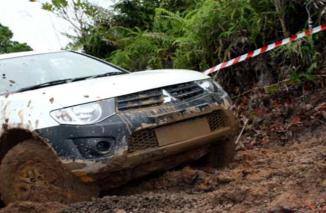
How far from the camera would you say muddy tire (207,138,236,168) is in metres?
5.31

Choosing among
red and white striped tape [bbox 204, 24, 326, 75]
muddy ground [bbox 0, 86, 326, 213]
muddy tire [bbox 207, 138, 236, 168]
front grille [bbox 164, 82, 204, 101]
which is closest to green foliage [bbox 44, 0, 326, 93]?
red and white striped tape [bbox 204, 24, 326, 75]

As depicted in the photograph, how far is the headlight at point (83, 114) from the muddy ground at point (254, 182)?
1.90 feet

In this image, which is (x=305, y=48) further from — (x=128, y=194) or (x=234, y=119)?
(x=128, y=194)

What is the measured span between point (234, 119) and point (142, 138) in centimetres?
100

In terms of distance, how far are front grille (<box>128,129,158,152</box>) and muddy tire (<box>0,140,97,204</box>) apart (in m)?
0.44

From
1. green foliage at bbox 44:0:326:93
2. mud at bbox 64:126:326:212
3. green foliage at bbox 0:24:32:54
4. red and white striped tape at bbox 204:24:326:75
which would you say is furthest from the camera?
green foliage at bbox 0:24:32:54

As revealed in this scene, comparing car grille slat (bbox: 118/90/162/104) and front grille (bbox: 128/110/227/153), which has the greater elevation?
car grille slat (bbox: 118/90/162/104)

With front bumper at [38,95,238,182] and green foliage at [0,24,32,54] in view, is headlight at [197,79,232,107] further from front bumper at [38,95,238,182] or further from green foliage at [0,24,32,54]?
green foliage at [0,24,32,54]

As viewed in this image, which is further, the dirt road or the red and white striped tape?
the red and white striped tape

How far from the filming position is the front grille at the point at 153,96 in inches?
180

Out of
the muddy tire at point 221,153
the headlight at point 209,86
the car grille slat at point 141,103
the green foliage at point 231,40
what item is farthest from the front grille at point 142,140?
the green foliage at point 231,40

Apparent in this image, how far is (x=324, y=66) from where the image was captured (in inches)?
278

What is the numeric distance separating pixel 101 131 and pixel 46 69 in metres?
→ 1.54

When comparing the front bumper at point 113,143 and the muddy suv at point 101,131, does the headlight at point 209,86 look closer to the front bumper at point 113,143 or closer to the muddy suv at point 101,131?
the muddy suv at point 101,131
